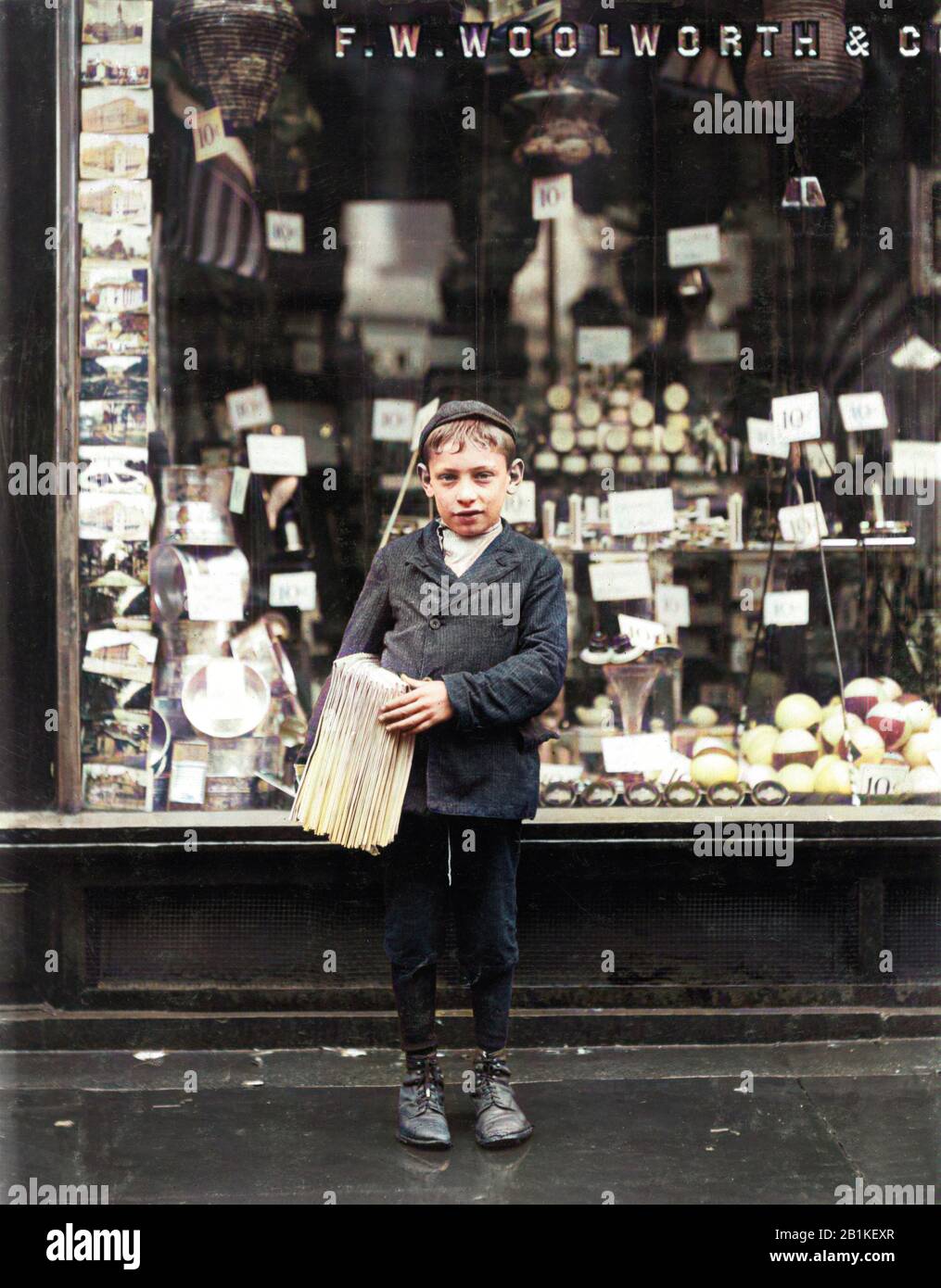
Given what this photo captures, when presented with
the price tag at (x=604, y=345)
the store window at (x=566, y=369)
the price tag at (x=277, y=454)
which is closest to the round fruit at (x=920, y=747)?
the store window at (x=566, y=369)

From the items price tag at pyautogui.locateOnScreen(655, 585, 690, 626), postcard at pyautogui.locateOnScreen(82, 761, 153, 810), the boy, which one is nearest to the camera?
the boy

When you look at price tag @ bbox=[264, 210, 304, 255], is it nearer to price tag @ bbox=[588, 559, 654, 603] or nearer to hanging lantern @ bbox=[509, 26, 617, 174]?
hanging lantern @ bbox=[509, 26, 617, 174]

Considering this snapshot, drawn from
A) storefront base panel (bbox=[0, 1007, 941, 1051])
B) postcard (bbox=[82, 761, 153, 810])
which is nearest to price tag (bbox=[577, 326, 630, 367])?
postcard (bbox=[82, 761, 153, 810])

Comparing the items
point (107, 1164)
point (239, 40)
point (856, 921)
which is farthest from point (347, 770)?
point (239, 40)

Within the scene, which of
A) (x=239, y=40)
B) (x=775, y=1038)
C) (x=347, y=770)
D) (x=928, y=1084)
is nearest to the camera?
(x=347, y=770)

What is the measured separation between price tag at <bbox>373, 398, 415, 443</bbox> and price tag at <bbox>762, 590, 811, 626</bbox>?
5.26ft

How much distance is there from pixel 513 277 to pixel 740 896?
2573 mm

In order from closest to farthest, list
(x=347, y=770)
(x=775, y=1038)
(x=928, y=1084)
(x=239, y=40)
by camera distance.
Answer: (x=347, y=770) < (x=928, y=1084) < (x=775, y=1038) < (x=239, y=40)

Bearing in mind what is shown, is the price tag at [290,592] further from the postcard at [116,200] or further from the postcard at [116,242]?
the postcard at [116,200]

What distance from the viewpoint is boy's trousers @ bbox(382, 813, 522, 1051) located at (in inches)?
165

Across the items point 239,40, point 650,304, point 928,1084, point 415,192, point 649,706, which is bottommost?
point 928,1084

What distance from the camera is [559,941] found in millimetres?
5250

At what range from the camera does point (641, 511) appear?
5.80m

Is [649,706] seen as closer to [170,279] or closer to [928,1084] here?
[928,1084]
